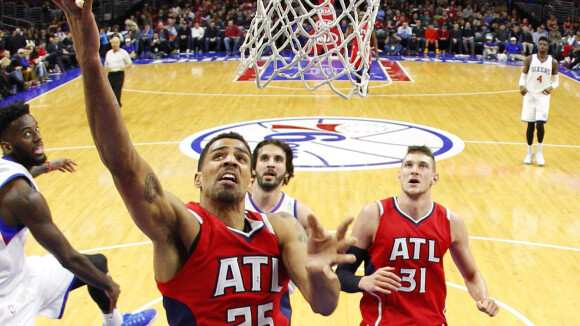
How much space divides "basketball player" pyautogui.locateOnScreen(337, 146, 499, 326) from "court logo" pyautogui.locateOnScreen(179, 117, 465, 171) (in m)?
5.52

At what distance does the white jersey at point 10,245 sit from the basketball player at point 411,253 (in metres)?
1.76

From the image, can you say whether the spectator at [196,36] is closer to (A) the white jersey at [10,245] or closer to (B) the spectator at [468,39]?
(B) the spectator at [468,39]

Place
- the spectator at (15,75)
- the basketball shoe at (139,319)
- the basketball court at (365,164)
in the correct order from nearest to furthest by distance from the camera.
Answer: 1. the basketball shoe at (139,319)
2. the basketball court at (365,164)
3. the spectator at (15,75)

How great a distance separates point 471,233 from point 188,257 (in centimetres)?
512

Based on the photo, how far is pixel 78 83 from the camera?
57.2 feet

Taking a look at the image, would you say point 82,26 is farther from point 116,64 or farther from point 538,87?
point 116,64

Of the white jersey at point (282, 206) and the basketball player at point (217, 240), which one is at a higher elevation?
the basketball player at point (217, 240)

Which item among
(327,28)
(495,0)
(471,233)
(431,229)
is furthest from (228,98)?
(495,0)

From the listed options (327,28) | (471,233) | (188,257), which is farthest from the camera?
(471,233)

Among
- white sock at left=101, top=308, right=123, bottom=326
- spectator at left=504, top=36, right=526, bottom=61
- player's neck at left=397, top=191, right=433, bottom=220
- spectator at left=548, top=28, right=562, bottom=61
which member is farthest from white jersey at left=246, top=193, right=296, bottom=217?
spectator at left=504, top=36, right=526, bottom=61

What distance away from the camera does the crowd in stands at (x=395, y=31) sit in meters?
22.3

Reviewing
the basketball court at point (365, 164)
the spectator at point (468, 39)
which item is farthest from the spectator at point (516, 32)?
the basketball court at point (365, 164)

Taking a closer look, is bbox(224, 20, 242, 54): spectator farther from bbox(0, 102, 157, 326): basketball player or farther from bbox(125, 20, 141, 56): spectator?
bbox(0, 102, 157, 326): basketball player

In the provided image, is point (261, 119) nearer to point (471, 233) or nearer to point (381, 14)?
point (471, 233)
